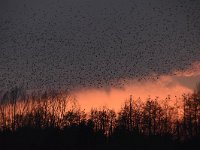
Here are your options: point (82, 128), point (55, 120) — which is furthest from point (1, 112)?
point (82, 128)

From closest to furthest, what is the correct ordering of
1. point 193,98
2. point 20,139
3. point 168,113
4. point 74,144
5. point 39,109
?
point 74,144 < point 20,139 < point 193,98 < point 168,113 < point 39,109

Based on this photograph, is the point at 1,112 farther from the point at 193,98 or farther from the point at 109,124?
the point at 193,98

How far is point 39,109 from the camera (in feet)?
324

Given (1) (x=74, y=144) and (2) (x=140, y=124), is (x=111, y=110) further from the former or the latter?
(1) (x=74, y=144)

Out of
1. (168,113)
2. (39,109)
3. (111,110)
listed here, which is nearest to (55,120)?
(39,109)

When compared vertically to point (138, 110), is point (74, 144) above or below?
below

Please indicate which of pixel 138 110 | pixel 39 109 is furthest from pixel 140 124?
pixel 39 109

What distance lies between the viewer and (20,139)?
67562mm

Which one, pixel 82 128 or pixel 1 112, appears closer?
pixel 82 128

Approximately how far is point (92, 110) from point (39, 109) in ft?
37.5

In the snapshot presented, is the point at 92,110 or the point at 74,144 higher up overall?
the point at 92,110

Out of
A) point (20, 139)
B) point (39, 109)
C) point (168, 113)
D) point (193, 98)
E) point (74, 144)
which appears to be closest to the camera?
point (74, 144)

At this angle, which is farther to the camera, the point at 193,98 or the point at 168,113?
the point at 168,113

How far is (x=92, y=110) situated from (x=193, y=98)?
A: 1004 inches
